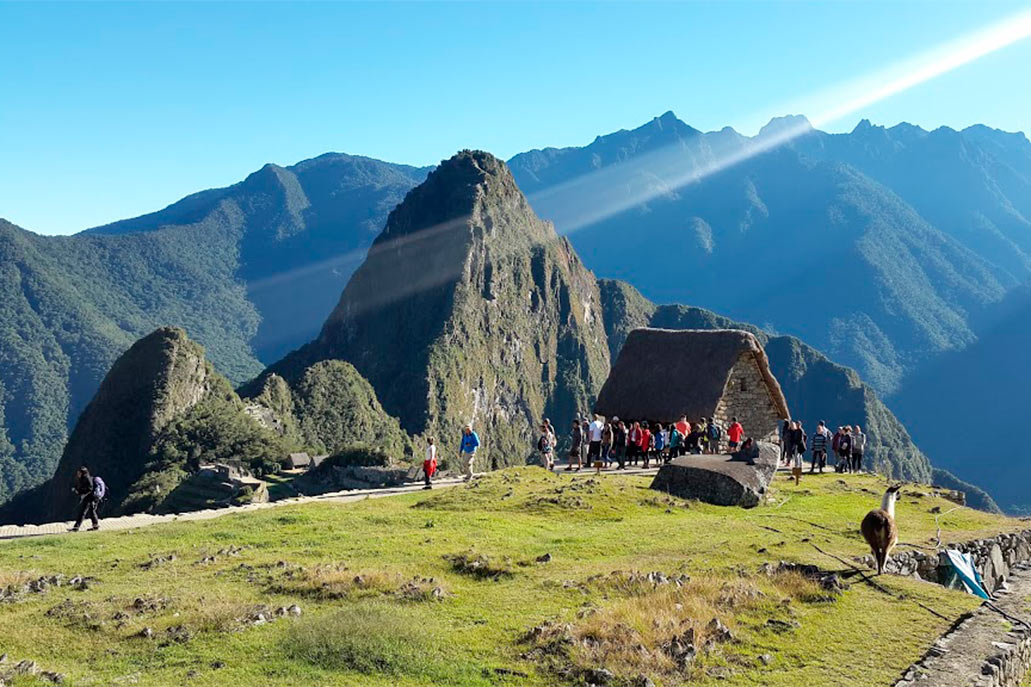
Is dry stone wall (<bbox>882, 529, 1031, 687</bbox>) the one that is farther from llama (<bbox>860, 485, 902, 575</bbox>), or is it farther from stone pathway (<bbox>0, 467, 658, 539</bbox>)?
stone pathway (<bbox>0, 467, 658, 539</bbox>)

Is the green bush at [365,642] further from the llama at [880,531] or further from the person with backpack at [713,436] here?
the person with backpack at [713,436]

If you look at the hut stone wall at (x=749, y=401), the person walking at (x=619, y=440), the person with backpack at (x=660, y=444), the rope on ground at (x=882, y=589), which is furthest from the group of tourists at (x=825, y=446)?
the rope on ground at (x=882, y=589)

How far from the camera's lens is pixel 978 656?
11148 millimetres

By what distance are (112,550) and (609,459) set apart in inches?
861

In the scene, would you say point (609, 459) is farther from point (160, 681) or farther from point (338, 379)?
point (338, 379)

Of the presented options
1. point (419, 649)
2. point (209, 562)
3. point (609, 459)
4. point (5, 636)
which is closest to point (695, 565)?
point (419, 649)

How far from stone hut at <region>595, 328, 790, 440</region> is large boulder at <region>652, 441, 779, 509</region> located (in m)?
12.0

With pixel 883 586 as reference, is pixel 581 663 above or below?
above

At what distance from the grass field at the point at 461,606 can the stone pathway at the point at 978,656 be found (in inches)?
10.5

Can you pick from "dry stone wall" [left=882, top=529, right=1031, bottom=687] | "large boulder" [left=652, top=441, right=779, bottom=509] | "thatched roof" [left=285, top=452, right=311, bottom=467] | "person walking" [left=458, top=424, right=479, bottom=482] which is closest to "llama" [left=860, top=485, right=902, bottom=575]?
"dry stone wall" [left=882, top=529, right=1031, bottom=687]

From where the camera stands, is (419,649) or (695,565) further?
(695,565)

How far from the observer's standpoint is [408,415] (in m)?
161

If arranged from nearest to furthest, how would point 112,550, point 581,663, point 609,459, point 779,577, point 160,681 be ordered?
1. point 160,681
2. point 581,663
3. point 779,577
4. point 112,550
5. point 609,459

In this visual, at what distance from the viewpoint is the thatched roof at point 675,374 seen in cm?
3738
